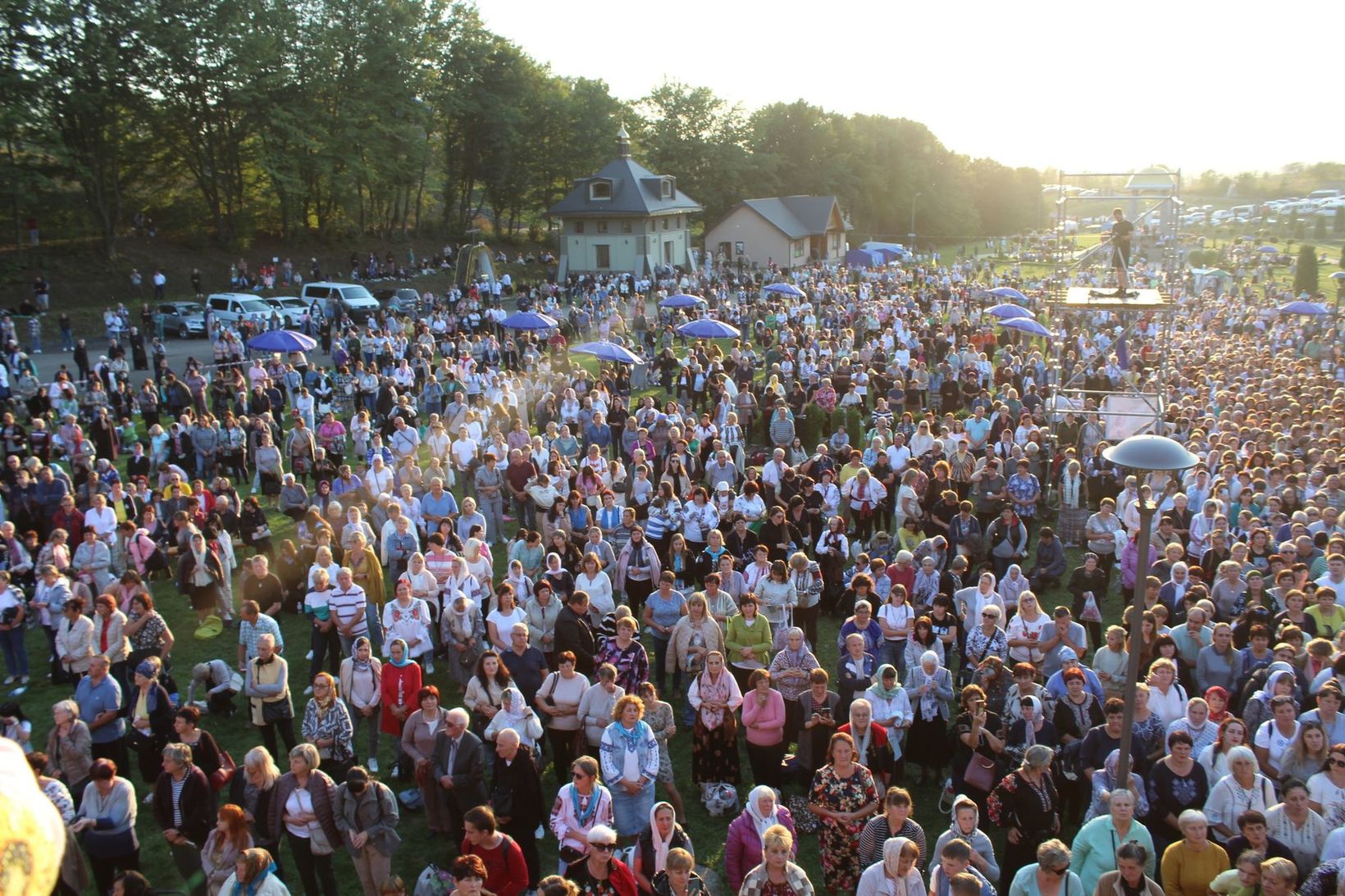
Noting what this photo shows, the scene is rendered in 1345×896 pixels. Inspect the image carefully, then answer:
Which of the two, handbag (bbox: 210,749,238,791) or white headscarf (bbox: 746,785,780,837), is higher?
white headscarf (bbox: 746,785,780,837)

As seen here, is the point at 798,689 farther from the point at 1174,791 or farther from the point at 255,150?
the point at 255,150

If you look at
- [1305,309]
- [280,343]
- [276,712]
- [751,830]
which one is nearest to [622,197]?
[1305,309]

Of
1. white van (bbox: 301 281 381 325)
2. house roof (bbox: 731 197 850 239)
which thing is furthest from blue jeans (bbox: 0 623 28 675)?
house roof (bbox: 731 197 850 239)

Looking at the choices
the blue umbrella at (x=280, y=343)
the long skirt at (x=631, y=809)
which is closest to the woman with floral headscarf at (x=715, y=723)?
the long skirt at (x=631, y=809)

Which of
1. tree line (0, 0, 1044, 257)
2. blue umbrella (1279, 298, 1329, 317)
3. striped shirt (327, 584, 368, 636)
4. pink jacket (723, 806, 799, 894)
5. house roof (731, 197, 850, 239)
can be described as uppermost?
tree line (0, 0, 1044, 257)

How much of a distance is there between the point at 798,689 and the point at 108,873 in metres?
4.90

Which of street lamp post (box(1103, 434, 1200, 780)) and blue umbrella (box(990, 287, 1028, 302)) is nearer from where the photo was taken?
street lamp post (box(1103, 434, 1200, 780))

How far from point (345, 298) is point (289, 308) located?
2.35 m

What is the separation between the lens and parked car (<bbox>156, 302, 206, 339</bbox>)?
1177 inches

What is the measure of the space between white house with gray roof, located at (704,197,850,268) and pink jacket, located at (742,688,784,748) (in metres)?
47.1

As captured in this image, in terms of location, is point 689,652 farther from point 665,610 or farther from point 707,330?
point 707,330

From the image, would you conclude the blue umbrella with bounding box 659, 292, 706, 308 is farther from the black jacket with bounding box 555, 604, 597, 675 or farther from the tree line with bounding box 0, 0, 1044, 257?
the black jacket with bounding box 555, 604, 597, 675

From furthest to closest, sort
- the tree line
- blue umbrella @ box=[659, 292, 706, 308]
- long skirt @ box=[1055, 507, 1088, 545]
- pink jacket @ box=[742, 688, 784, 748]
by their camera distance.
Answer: the tree line < blue umbrella @ box=[659, 292, 706, 308] < long skirt @ box=[1055, 507, 1088, 545] < pink jacket @ box=[742, 688, 784, 748]

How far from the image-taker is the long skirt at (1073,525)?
13463 mm
